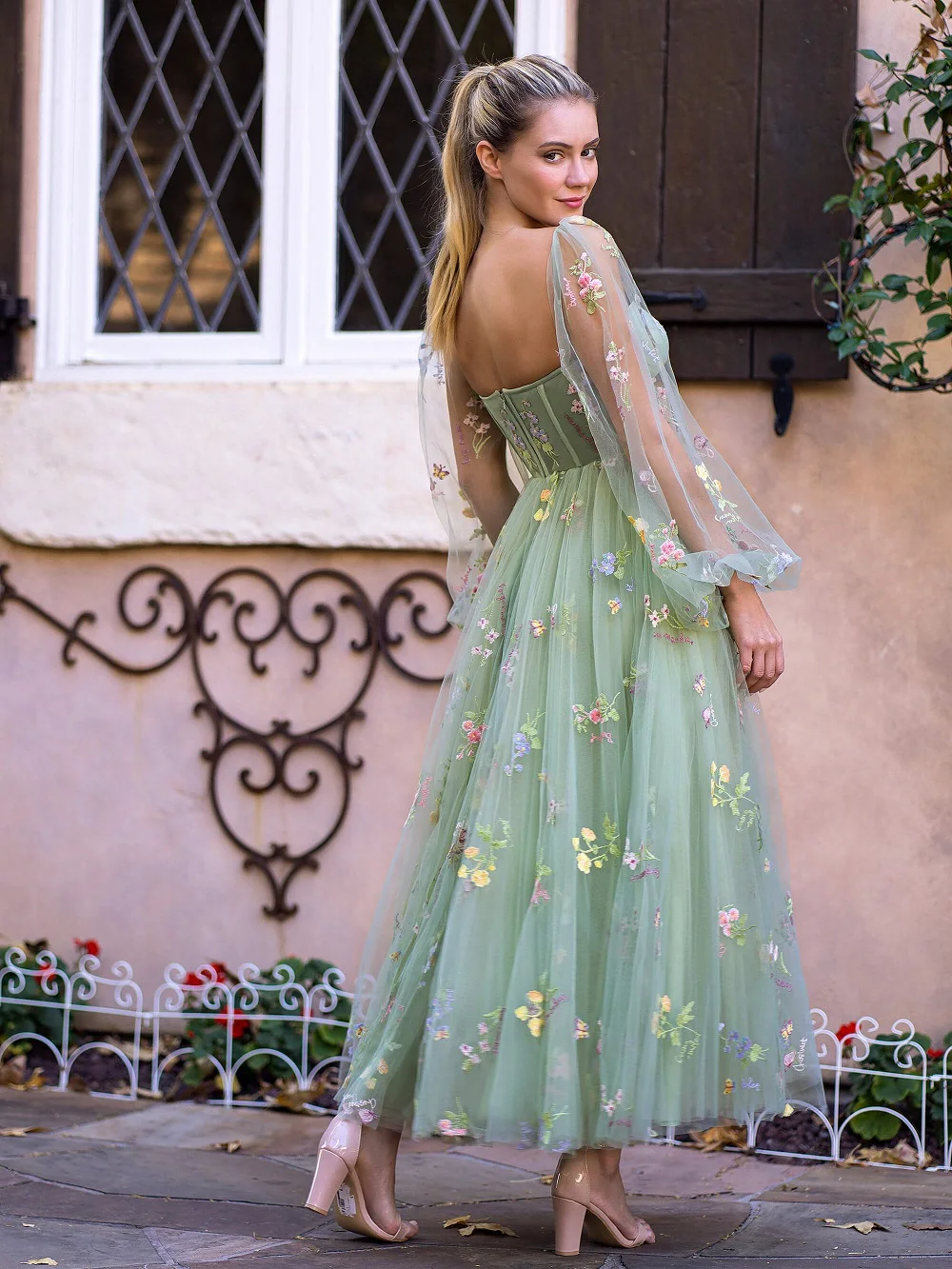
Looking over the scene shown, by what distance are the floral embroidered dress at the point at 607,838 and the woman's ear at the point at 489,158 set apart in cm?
23

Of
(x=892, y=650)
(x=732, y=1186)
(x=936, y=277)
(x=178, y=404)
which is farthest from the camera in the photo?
(x=178, y=404)

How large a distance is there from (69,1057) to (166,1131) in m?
0.53

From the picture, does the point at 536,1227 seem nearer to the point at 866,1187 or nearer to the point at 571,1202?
the point at 571,1202

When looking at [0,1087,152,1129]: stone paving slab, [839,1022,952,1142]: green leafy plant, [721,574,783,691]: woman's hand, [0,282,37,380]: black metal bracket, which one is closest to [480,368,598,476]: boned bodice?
[721,574,783,691]: woman's hand

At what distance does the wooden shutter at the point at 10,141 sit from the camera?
14.3ft

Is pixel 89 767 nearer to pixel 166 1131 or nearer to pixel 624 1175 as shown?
pixel 166 1131

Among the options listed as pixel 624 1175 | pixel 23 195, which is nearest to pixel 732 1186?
pixel 624 1175

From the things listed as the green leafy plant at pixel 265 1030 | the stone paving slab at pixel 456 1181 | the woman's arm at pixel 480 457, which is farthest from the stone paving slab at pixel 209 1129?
the woman's arm at pixel 480 457

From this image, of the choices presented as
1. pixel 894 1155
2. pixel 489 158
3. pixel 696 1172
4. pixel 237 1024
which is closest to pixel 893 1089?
pixel 894 1155

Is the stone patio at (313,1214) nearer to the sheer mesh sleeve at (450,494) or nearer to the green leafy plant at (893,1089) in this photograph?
the green leafy plant at (893,1089)

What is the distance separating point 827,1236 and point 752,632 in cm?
107

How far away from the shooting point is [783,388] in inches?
148

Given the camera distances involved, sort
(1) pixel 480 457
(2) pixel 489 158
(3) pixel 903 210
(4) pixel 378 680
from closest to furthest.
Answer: (2) pixel 489 158 → (1) pixel 480 457 → (3) pixel 903 210 → (4) pixel 378 680

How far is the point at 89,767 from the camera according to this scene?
4309 mm
